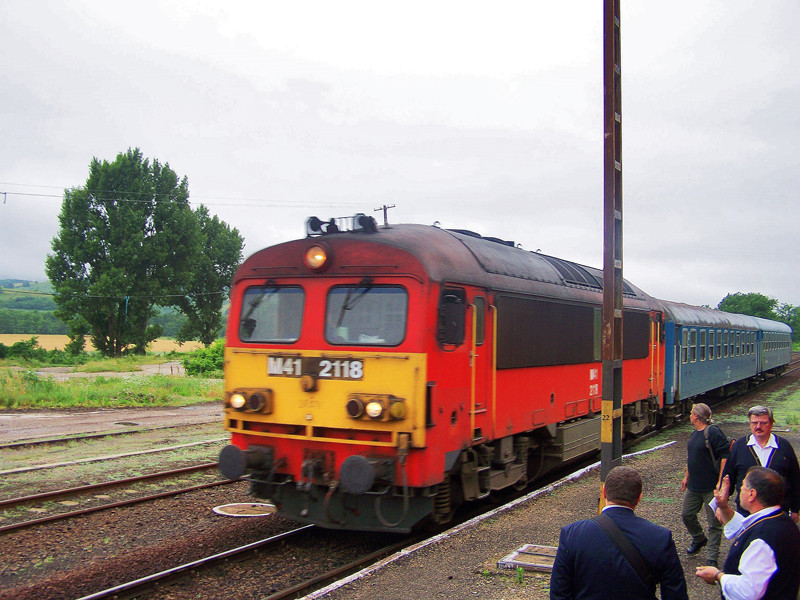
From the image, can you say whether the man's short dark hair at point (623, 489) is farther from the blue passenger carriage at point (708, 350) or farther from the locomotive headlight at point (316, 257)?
the blue passenger carriage at point (708, 350)

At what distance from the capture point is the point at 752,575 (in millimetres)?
3322

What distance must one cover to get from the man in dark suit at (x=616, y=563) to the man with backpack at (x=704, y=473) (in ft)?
12.2

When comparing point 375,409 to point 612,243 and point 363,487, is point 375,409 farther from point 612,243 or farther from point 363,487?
point 612,243

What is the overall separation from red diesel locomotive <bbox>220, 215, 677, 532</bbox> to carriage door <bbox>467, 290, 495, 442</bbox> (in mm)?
24

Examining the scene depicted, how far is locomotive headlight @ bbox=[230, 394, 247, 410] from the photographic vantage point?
7.52m

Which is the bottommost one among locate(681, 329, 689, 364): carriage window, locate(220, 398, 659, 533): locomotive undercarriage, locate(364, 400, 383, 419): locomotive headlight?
locate(220, 398, 659, 533): locomotive undercarriage

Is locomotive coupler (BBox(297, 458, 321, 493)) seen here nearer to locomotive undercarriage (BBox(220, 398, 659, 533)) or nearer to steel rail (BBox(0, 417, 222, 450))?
locomotive undercarriage (BBox(220, 398, 659, 533))

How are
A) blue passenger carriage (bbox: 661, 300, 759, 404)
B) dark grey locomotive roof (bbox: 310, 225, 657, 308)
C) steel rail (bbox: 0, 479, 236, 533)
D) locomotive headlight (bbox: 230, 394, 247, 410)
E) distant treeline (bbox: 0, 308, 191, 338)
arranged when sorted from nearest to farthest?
dark grey locomotive roof (bbox: 310, 225, 657, 308) < locomotive headlight (bbox: 230, 394, 247, 410) < steel rail (bbox: 0, 479, 236, 533) < blue passenger carriage (bbox: 661, 300, 759, 404) < distant treeline (bbox: 0, 308, 191, 338)

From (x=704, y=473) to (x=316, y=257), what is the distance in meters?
4.66

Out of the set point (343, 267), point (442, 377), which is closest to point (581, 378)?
point (442, 377)

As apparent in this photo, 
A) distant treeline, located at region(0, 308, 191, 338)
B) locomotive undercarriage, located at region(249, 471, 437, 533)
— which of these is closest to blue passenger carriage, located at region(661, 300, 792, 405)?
locomotive undercarriage, located at region(249, 471, 437, 533)

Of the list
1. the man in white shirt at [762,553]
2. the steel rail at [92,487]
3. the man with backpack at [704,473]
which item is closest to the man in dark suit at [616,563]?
the man in white shirt at [762,553]

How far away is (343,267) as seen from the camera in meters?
7.29

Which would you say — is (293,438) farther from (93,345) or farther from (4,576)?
(93,345)
